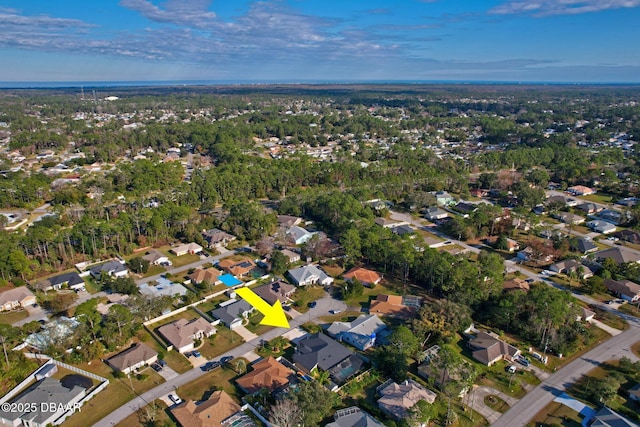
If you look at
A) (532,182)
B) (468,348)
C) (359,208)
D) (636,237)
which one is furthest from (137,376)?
(532,182)

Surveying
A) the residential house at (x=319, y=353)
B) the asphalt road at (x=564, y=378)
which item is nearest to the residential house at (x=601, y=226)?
the asphalt road at (x=564, y=378)

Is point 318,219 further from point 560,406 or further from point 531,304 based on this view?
point 560,406

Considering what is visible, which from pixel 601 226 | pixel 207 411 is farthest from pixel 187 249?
pixel 601 226

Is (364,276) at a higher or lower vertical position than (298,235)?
lower

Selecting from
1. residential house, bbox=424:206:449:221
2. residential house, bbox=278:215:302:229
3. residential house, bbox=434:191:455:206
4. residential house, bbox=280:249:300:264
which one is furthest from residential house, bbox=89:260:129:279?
residential house, bbox=434:191:455:206

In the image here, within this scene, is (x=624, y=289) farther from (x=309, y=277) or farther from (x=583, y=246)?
(x=309, y=277)

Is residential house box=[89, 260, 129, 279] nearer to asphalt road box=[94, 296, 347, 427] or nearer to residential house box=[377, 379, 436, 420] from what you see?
asphalt road box=[94, 296, 347, 427]
